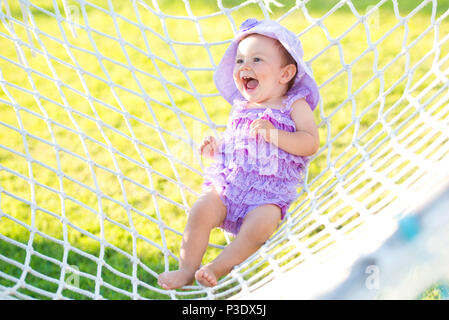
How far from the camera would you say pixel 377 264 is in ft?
2.52

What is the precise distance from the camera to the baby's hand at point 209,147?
1.59 meters

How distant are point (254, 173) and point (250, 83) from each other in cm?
23


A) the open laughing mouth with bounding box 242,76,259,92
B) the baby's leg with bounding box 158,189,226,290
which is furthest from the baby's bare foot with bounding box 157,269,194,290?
the open laughing mouth with bounding box 242,76,259,92

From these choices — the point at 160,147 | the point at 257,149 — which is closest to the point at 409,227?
the point at 257,149

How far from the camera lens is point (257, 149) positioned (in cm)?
151

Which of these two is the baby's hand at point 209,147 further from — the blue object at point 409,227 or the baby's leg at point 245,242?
the blue object at point 409,227

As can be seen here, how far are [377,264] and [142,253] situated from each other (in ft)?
3.59

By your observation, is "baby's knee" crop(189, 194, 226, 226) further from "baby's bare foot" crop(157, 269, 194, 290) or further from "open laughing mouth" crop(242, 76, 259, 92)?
"open laughing mouth" crop(242, 76, 259, 92)

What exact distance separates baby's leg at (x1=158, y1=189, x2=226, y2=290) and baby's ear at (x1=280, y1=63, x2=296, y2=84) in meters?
0.33

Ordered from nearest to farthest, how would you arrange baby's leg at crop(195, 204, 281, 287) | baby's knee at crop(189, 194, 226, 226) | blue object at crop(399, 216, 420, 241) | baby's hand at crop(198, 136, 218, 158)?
1. blue object at crop(399, 216, 420, 241)
2. baby's leg at crop(195, 204, 281, 287)
3. baby's knee at crop(189, 194, 226, 226)
4. baby's hand at crop(198, 136, 218, 158)

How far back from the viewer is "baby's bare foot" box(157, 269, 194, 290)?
1384 mm
